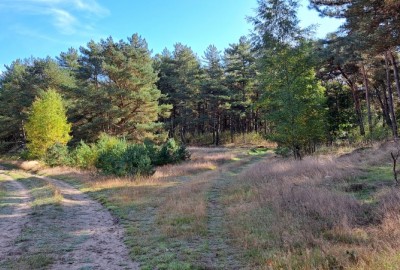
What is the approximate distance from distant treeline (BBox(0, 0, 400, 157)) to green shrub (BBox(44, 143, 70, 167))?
5.51 meters

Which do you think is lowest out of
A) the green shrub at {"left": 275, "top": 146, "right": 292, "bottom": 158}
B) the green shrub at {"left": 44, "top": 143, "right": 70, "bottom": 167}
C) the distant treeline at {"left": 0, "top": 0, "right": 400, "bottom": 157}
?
the green shrub at {"left": 275, "top": 146, "right": 292, "bottom": 158}

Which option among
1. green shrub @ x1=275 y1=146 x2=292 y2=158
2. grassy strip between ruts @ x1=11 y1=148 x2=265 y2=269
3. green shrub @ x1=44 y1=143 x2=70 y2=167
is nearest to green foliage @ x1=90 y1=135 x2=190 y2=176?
grassy strip between ruts @ x1=11 y1=148 x2=265 y2=269

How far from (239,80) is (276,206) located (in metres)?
45.1

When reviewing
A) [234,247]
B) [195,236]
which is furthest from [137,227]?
[234,247]

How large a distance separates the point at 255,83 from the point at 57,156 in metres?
32.2

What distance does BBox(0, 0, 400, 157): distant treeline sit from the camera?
19797 mm

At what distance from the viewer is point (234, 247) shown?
22.7 feet

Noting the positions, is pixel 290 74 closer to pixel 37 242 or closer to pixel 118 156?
pixel 118 156

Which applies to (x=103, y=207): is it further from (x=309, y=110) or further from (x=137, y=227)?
(x=309, y=110)

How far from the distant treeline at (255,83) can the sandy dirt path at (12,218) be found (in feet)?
43.9

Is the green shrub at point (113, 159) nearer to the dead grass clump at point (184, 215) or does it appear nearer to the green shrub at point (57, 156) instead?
the dead grass clump at point (184, 215)

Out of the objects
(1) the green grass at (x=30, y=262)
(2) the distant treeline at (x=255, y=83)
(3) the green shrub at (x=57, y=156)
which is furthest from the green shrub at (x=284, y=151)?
(3) the green shrub at (x=57, y=156)

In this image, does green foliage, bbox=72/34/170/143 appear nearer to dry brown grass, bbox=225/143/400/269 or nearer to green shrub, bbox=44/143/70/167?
green shrub, bbox=44/143/70/167

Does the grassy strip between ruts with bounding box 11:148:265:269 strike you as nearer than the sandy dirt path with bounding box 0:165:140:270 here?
Yes
